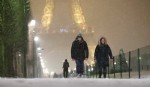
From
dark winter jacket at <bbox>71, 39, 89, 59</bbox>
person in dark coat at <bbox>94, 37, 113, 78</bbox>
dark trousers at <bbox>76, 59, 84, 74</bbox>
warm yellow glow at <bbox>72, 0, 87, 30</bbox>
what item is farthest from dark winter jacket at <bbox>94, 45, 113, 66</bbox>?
warm yellow glow at <bbox>72, 0, 87, 30</bbox>

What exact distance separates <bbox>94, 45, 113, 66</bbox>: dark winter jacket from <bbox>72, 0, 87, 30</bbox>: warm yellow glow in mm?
114180

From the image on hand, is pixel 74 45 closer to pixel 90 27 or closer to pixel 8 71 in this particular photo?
pixel 8 71

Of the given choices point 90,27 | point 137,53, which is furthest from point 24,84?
point 90,27

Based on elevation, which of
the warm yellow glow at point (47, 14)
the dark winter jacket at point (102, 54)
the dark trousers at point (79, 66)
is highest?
the warm yellow glow at point (47, 14)

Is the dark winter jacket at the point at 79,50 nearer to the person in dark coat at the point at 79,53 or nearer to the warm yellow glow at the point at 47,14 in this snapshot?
the person in dark coat at the point at 79,53

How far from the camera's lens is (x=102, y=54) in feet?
74.6

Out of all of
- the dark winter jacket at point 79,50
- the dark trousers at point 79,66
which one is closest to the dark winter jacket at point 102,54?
the dark winter jacket at point 79,50

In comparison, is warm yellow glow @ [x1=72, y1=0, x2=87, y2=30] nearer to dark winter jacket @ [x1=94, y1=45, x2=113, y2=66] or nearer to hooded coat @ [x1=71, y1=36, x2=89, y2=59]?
hooded coat @ [x1=71, y1=36, x2=89, y2=59]

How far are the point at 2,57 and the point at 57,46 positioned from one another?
121220 mm

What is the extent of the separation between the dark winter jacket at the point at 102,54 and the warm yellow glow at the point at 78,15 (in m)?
114

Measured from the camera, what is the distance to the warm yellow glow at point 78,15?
139000 millimetres

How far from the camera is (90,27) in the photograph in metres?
138

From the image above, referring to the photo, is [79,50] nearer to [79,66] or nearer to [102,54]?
[79,66]

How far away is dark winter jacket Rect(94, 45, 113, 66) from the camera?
2267cm
